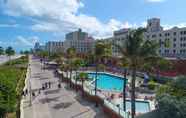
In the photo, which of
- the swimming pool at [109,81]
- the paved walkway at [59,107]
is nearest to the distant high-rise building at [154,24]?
the swimming pool at [109,81]

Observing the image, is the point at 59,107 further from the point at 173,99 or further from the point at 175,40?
the point at 175,40

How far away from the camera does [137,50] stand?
57.7ft

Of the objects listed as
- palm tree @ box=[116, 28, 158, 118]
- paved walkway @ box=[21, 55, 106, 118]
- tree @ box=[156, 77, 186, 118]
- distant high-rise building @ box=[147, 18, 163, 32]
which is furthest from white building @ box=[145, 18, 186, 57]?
tree @ box=[156, 77, 186, 118]

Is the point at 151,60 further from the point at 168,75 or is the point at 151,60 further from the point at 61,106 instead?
the point at 168,75

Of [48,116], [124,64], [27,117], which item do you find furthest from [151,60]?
[27,117]

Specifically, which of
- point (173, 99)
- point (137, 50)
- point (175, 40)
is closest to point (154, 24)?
point (175, 40)

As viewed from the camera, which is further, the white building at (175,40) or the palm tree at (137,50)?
the white building at (175,40)

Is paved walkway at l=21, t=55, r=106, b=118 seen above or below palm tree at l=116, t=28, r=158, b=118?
below

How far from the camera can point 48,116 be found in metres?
23.4

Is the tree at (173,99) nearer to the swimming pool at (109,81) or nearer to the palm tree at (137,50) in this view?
the palm tree at (137,50)

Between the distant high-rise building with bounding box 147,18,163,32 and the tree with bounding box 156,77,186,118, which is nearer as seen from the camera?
the tree with bounding box 156,77,186,118

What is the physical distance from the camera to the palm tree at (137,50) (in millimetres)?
17453

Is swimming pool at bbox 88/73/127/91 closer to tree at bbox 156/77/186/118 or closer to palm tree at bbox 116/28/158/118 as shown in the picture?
palm tree at bbox 116/28/158/118

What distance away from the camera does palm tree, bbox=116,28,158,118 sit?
17453 mm
